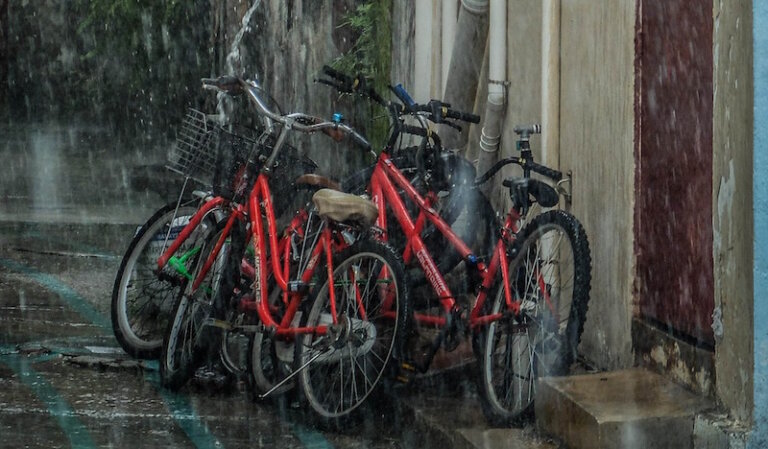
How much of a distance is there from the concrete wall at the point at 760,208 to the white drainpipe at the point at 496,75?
11.3 ft

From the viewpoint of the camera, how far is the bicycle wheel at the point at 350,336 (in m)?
6.48

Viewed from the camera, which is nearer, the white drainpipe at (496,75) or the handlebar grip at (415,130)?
the handlebar grip at (415,130)

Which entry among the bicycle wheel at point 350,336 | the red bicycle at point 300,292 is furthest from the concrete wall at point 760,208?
the bicycle wheel at point 350,336

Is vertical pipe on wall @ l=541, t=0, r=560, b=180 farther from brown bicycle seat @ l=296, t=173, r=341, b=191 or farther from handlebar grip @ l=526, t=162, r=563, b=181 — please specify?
brown bicycle seat @ l=296, t=173, r=341, b=191

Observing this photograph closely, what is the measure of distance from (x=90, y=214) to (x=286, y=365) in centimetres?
816

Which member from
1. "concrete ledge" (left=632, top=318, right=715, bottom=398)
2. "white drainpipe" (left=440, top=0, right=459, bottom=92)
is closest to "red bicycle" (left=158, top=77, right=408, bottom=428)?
"concrete ledge" (left=632, top=318, right=715, bottom=398)

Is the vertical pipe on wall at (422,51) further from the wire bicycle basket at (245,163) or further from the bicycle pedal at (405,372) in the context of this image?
the bicycle pedal at (405,372)

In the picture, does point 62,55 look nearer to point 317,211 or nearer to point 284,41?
point 284,41

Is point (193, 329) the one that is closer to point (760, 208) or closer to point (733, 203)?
point (733, 203)

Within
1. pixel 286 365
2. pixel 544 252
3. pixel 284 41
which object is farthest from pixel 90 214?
pixel 544 252

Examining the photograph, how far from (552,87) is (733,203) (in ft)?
7.69

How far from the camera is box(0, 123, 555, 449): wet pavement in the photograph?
6426 mm

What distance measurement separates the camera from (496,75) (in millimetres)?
8188

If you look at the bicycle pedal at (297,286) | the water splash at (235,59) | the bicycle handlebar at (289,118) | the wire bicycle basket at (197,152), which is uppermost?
the water splash at (235,59)
